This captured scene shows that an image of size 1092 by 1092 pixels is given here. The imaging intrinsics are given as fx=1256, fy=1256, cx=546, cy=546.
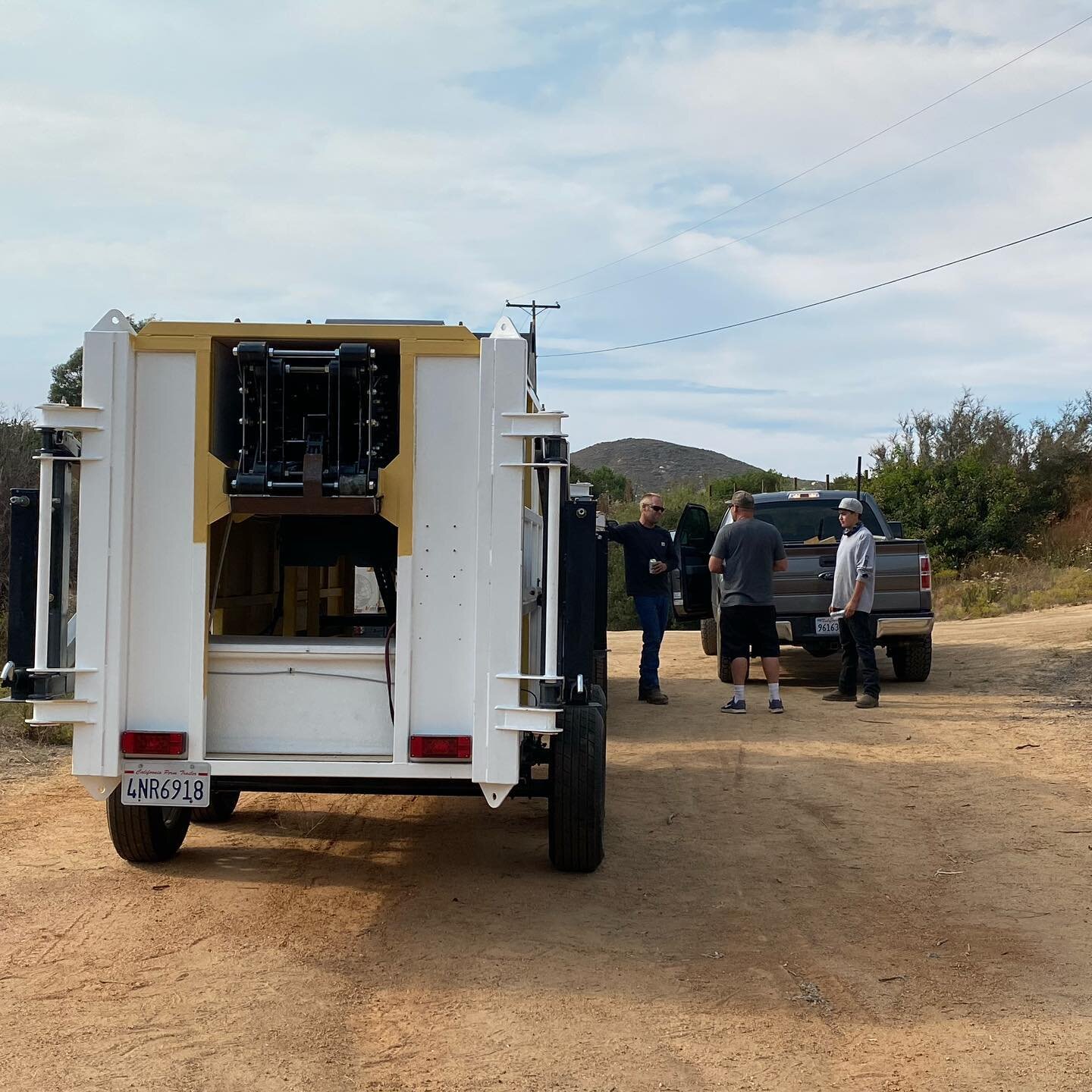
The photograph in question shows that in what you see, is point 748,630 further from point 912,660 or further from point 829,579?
point 912,660

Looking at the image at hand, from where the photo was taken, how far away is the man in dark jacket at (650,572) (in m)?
11.9

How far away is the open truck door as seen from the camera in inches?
494

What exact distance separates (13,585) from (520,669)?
2.23 m

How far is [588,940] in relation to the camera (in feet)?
17.2

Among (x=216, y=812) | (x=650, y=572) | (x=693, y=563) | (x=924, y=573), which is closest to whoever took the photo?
(x=216, y=812)

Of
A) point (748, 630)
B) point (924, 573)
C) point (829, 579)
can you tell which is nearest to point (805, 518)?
point (829, 579)

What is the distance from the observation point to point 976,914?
562 centimetres

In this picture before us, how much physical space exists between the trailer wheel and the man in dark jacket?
6.14m

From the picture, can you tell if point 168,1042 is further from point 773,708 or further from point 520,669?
point 773,708

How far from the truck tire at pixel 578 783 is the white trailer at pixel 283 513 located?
10.4 inches

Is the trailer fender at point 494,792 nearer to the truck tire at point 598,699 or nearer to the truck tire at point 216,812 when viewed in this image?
the truck tire at point 598,699

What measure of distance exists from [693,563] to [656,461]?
2719 inches

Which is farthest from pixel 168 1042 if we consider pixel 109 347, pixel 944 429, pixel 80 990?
pixel 944 429

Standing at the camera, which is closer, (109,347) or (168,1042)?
(168,1042)
